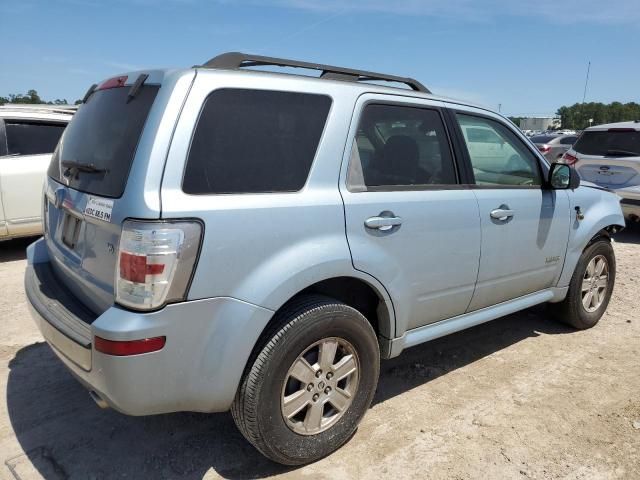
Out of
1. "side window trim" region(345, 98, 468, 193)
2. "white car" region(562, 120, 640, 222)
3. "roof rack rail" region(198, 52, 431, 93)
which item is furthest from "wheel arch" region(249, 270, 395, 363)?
"white car" region(562, 120, 640, 222)

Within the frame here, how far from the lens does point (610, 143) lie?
835 centimetres

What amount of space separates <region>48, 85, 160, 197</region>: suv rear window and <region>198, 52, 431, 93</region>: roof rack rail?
1.32ft

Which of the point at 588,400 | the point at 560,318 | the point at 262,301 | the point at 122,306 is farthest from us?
the point at 560,318

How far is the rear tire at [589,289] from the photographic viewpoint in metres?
4.36

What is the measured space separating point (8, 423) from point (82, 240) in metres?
1.32

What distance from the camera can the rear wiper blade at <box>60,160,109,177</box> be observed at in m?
2.39

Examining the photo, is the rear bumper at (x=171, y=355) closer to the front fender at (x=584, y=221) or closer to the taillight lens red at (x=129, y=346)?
the taillight lens red at (x=129, y=346)

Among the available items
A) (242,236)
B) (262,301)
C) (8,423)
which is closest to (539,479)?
(262,301)

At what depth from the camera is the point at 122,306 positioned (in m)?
2.11

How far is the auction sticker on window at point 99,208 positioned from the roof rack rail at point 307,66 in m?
0.77

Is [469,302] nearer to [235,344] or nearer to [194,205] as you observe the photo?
[235,344]

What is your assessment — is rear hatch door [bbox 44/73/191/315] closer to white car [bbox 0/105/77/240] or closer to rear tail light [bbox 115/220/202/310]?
rear tail light [bbox 115/220/202/310]

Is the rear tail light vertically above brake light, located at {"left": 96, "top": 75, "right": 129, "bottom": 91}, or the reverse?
brake light, located at {"left": 96, "top": 75, "right": 129, "bottom": 91}

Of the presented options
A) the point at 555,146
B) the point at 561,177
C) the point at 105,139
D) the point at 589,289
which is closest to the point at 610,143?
the point at 589,289
